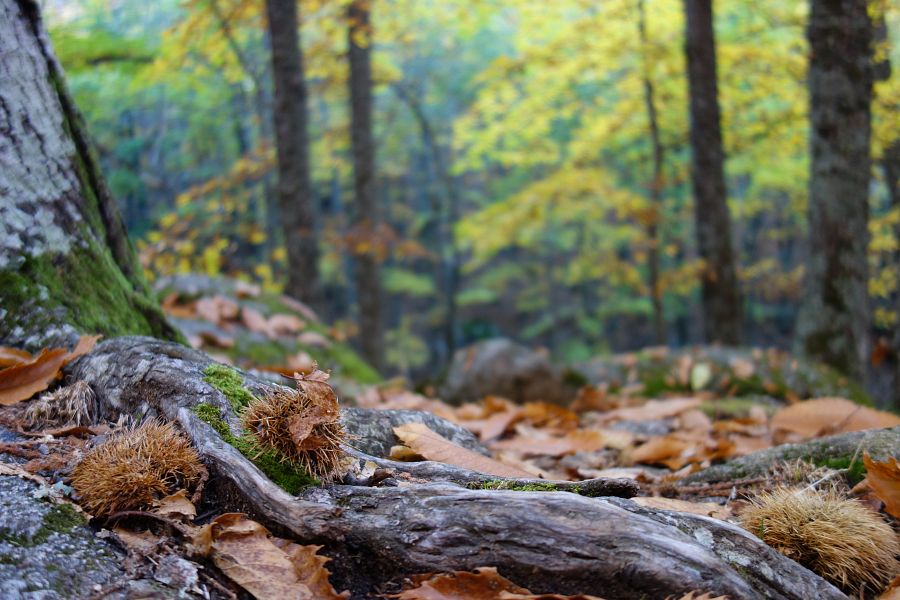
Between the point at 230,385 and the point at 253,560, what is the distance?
623 millimetres

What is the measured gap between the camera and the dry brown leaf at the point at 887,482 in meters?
1.90

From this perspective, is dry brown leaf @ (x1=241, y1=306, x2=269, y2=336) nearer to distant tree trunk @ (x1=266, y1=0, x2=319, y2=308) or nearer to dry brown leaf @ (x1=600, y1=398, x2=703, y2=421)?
distant tree trunk @ (x1=266, y1=0, x2=319, y2=308)

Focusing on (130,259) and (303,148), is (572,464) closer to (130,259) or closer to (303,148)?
(130,259)

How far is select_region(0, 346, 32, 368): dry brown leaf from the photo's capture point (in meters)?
2.13

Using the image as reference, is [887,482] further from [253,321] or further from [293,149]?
[293,149]

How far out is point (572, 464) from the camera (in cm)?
293

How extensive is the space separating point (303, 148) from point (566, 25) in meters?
7.29

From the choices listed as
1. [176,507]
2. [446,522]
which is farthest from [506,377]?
[176,507]

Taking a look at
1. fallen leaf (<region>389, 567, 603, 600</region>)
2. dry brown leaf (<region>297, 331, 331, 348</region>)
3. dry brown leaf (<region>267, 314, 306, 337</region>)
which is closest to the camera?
fallen leaf (<region>389, 567, 603, 600</region>)

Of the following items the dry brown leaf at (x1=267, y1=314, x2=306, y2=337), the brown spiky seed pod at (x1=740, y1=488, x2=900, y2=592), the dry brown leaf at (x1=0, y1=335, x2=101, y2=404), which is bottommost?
the brown spiky seed pod at (x1=740, y1=488, x2=900, y2=592)

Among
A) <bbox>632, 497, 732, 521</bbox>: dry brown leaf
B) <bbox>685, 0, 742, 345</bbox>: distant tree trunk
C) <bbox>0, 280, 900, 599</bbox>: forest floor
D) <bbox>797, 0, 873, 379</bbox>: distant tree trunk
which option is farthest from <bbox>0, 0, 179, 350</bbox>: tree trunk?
<bbox>685, 0, 742, 345</bbox>: distant tree trunk

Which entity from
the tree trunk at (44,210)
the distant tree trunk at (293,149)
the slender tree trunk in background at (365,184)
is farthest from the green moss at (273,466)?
the slender tree trunk in background at (365,184)

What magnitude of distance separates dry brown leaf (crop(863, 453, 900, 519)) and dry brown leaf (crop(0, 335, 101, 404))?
251 cm

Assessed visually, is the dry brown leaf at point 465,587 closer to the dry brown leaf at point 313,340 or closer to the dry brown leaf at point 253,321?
the dry brown leaf at point 253,321
